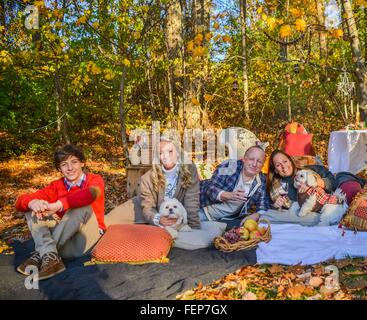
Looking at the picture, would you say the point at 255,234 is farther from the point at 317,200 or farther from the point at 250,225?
the point at 317,200

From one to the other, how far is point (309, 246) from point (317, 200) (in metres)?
0.83

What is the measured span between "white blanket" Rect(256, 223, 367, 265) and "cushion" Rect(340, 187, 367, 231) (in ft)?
0.27

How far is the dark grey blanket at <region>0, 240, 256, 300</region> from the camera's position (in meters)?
2.91

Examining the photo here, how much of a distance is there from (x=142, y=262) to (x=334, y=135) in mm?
4154

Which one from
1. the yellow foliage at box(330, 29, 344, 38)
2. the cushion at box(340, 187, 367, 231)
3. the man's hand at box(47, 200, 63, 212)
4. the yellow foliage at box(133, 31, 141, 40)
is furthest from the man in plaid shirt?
the yellow foliage at box(133, 31, 141, 40)

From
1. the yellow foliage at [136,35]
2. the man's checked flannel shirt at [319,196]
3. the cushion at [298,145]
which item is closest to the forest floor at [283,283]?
the man's checked flannel shirt at [319,196]

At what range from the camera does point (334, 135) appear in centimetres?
641

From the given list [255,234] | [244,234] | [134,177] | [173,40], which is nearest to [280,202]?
[255,234]

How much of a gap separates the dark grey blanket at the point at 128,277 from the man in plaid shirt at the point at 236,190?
116 cm

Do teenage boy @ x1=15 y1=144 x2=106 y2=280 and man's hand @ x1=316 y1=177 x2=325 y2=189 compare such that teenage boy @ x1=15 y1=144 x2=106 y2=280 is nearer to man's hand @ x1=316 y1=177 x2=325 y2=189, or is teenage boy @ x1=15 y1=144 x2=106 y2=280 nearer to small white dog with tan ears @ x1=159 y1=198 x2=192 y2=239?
small white dog with tan ears @ x1=159 y1=198 x2=192 y2=239

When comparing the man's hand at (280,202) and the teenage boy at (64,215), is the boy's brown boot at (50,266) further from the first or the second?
the man's hand at (280,202)

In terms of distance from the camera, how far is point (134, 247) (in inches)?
135
